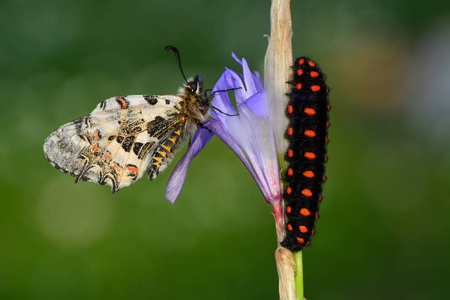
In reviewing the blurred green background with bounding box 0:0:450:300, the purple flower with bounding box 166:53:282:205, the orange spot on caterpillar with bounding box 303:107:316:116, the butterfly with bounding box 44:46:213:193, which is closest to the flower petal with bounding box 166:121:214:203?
the purple flower with bounding box 166:53:282:205

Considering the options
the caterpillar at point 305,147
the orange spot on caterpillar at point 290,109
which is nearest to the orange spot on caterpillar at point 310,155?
the caterpillar at point 305,147

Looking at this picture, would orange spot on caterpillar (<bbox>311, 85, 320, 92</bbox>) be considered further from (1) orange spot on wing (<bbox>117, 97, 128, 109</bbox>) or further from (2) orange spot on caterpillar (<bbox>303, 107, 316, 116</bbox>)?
(1) orange spot on wing (<bbox>117, 97, 128, 109</bbox>)

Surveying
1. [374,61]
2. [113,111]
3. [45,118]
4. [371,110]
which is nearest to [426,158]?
[371,110]

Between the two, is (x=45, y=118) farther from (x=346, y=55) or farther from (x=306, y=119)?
(x=306, y=119)

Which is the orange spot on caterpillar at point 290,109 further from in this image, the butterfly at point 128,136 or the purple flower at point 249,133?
the butterfly at point 128,136

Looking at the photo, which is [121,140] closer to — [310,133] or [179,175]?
[179,175]
